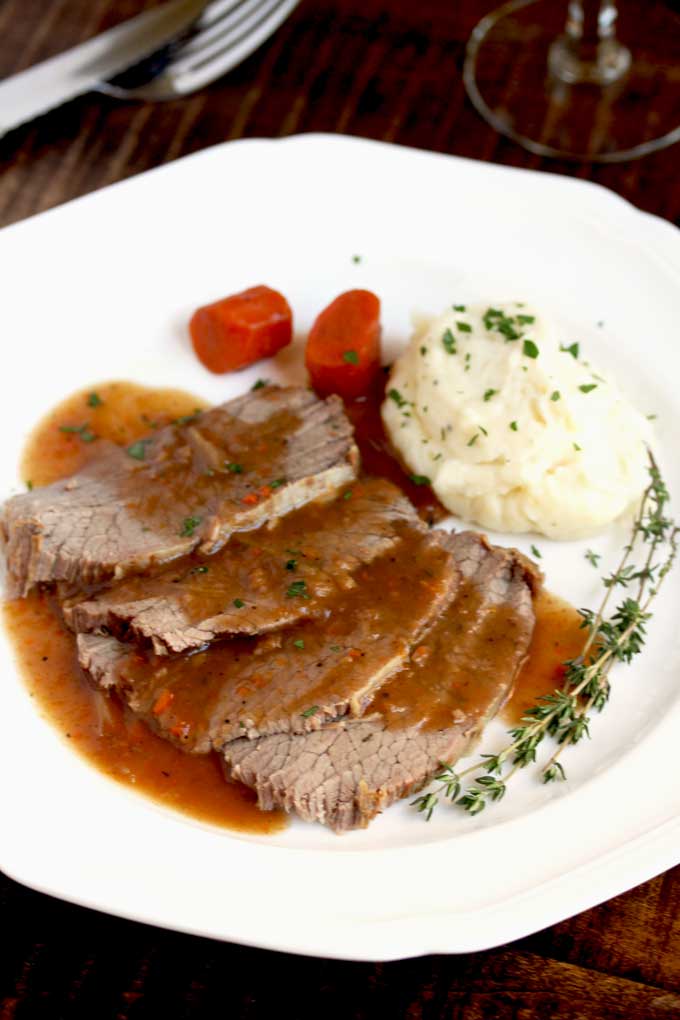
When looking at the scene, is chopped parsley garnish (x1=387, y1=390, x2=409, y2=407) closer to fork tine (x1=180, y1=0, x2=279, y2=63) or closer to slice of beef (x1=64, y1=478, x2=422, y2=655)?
slice of beef (x1=64, y1=478, x2=422, y2=655)

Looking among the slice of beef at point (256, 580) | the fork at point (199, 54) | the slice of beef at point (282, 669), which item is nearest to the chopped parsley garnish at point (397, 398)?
the slice of beef at point (256, 580)

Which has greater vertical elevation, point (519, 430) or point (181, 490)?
point (519, 430)

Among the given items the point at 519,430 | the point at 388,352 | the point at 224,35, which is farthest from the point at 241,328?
the point at 224,35

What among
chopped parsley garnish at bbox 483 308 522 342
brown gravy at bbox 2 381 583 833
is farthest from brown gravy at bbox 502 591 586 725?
chopped parsley garnish at bbox 483 308 522 342

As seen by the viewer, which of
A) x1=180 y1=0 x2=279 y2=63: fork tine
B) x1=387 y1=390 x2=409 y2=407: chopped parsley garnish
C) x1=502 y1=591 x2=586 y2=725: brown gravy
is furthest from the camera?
x1=180 y1=0 x2=279 y2=63: fork tine

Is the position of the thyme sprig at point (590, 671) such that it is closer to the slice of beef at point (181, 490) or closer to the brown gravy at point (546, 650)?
the brown gravy at point (546, 650)

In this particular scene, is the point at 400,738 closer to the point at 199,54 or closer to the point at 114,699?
the point at 114,699
